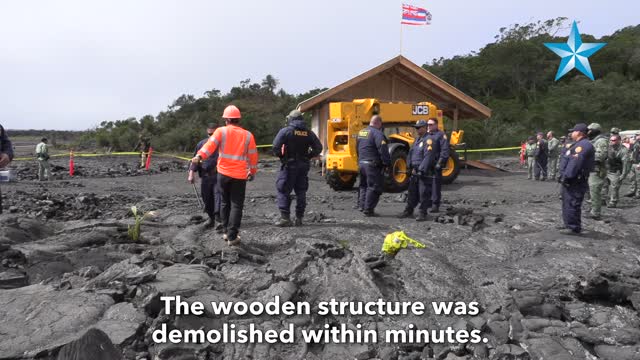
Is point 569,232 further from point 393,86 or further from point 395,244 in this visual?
point 393,86

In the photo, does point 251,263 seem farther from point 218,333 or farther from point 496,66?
point 496,66

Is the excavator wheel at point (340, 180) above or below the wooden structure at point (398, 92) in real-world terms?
below

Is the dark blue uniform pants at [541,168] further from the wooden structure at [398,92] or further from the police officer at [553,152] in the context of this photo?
the wooden structure at [398,92]

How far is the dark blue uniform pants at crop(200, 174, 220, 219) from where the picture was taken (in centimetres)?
742

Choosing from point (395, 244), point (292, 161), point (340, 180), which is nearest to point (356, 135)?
point (340, 180)

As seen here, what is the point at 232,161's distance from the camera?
6.14 m

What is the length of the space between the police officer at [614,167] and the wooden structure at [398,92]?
29.5 feet

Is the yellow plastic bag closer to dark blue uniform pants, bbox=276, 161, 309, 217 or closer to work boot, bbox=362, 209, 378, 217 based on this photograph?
dark blue uniform pants, bbox=276, 161, 309, 217

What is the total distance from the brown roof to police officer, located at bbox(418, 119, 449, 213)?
382 inches

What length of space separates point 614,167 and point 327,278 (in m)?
8.14

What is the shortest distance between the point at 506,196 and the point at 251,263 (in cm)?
842

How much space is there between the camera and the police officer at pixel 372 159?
838cm

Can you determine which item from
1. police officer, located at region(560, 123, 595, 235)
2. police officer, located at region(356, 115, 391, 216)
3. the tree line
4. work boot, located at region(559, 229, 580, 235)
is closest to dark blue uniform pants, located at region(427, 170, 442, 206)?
police officer, located at region(356, 115, 391, 216)

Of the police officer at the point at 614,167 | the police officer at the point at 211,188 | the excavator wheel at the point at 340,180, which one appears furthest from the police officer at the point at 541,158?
the police officer at the point at 211,188
